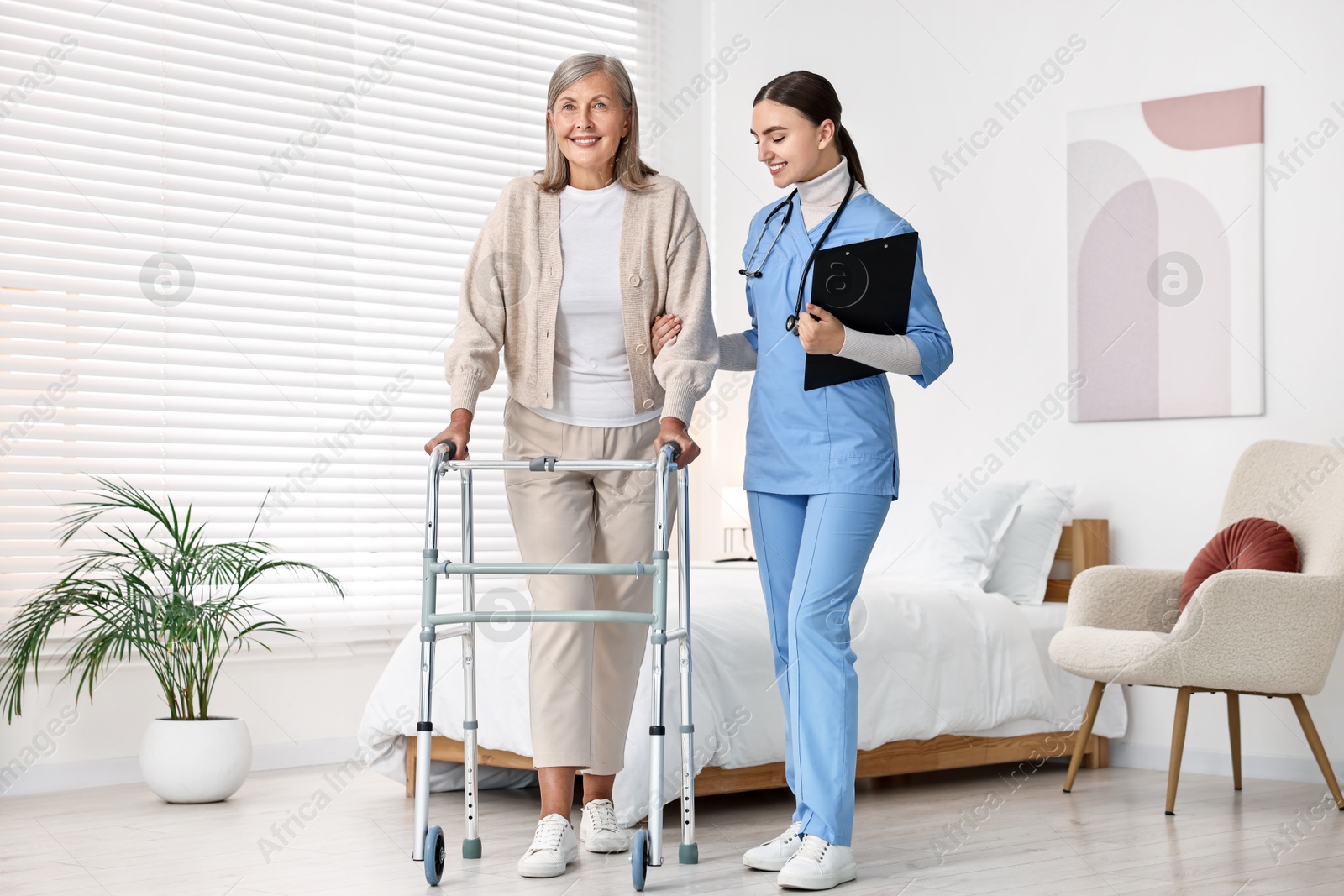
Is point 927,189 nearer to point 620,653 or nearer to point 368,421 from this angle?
point 368,421

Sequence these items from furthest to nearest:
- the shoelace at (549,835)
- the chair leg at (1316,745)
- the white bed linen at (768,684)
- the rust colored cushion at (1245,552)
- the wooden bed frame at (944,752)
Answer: the rust colored cushion at (1245,552) < the chair leg at (1316,745) < the wooden bed frame at (944,752) < the white bed linen at (768,684) < the shoelace at (549,835)

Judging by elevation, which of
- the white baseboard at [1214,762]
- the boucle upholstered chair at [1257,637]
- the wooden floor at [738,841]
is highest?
the boucle upholstered chair at [1257,637]

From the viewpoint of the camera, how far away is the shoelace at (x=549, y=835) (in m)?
2.53

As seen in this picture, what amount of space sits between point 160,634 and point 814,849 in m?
2.03

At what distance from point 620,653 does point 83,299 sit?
2.27 metres

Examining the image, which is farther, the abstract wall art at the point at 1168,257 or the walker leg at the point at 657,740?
the abstract wall art at the point at 1168,257

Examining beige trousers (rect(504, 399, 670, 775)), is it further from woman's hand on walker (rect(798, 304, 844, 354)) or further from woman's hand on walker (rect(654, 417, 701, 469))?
woman's hand on walker (rect(798, 304, 844, 354))

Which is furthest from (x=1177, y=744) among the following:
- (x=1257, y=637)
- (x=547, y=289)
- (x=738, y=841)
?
(x=547, y=289)

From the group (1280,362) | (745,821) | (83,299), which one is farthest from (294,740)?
(1280,362)

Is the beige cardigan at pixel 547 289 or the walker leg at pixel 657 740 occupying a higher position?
the beige cardigan at pixel 547 289

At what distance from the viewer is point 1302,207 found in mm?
4070

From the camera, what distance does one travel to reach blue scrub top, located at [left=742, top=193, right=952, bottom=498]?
2531 millimetres

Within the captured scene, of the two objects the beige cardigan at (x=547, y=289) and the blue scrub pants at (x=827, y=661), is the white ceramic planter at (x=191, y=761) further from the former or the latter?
the blue scrub pants at (x=827, y=661)

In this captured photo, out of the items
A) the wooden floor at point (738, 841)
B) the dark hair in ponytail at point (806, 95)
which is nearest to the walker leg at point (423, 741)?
the wooden floor at point (738, 841)
